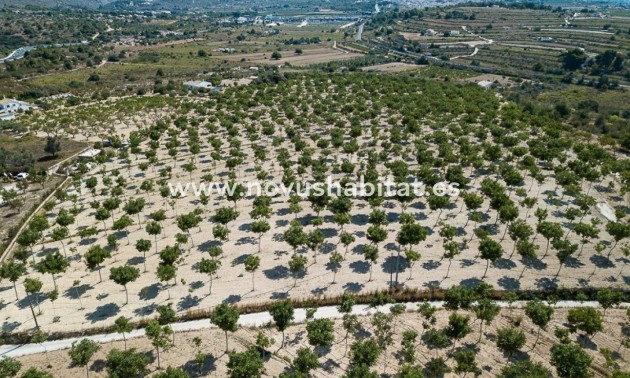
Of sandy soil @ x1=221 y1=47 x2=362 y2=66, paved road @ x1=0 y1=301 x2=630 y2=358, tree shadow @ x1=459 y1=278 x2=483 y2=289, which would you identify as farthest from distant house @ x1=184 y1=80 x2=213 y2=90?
tree shadow @ x1=459 y1=278 x2=483 y2=289

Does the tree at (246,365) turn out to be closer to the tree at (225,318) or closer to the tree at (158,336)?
the tree at (225,318)

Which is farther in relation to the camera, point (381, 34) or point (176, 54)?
point (381, 34)

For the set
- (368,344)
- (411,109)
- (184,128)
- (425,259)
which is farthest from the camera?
Result: (411,109)

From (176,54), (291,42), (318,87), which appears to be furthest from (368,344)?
(291,42)

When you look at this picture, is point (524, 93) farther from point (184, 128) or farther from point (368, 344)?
point (368, 344)

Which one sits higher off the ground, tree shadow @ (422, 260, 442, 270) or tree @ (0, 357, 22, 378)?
tree @ (0, 357, 22, 378)

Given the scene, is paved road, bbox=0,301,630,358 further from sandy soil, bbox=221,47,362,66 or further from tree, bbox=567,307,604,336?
sandy soil, bbox=221,47,362,66

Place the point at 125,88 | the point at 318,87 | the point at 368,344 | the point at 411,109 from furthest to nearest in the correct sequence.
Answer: the point at 125,88, the point at 318,87, the point at 411,109, the point at 368,344
